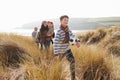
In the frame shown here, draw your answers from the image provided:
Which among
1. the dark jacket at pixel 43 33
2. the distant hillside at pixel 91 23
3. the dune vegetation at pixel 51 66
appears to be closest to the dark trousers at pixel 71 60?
the dune vegetation at pixel 51 66

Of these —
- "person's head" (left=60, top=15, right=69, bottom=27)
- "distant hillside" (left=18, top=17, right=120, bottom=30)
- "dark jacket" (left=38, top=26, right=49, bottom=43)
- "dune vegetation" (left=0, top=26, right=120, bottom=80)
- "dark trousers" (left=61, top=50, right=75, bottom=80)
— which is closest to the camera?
"dune vegetation" (left=0, top=26, right=120, bottom=80)

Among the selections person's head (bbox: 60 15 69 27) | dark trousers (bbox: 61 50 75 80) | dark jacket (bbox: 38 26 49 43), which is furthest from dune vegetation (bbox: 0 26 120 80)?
dark jacket (bbox: 38 26 49 43)

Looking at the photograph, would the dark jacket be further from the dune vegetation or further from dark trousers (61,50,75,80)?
dark trousers (61,50,75,80)

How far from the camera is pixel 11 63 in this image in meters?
7.71

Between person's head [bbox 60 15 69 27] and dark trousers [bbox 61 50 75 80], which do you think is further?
person's head [bbox 60 15 69 27]

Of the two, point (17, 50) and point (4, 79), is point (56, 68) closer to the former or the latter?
point (4, 79)

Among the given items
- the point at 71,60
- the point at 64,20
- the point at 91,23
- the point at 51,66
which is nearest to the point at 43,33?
the point at 64,20

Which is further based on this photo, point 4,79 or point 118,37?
point 118,37

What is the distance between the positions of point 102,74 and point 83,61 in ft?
1.81

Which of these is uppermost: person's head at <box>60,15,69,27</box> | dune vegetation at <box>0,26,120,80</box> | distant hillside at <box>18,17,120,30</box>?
person's head at <box>60,15,69,27</box>

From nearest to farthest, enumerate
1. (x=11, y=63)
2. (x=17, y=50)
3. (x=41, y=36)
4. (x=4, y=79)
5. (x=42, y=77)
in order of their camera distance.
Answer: (x=42, y=77) < (x=4, y=79) < (x=11, y=63) < (x=17, y=50) < (x=41, y=36)

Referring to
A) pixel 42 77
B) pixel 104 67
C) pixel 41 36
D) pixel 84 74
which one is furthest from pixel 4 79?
pixel 41 36

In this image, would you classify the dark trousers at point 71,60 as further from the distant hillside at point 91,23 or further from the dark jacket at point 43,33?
the distant hillside at point 91,23

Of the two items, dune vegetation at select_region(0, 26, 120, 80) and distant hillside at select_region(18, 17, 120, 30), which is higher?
dune vegetation at select_region(0, 26, 120, 80)
